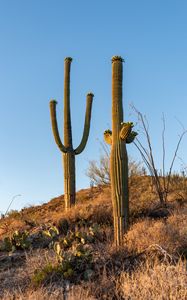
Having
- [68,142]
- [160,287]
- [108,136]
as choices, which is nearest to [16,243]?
[108,136]

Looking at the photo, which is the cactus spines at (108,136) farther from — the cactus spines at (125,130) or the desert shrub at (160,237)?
the desert shrub at (160,237)

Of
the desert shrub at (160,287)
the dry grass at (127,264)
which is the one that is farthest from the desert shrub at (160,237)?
the desert shrub at (160,287)

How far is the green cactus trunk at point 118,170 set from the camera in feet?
34.0

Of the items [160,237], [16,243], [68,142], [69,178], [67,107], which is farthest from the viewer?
[67,107]

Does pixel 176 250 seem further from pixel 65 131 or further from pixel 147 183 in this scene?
pixel 147 183

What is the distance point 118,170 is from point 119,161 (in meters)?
0.21

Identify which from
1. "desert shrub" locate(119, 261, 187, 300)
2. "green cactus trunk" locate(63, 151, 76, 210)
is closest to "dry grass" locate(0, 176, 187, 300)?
"desert shrub" locate(119, 261, 187, 300)

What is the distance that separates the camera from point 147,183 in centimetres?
1977

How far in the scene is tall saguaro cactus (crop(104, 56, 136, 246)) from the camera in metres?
10.4

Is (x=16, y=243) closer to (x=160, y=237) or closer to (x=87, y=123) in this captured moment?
(x=160, y=237)

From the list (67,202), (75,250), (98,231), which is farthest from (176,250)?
(67,202)

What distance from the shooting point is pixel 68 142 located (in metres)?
15.6

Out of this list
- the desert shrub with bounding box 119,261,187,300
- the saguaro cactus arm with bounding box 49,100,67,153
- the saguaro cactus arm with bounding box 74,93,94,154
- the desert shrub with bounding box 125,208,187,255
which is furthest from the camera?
the saguaro cactus arm with bounding box 74,93,94,154

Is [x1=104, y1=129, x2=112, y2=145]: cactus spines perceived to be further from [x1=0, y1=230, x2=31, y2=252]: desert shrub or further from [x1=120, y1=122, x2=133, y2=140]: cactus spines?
[x1=0, y1=230, x2=31, y2=252]: desert shrub
